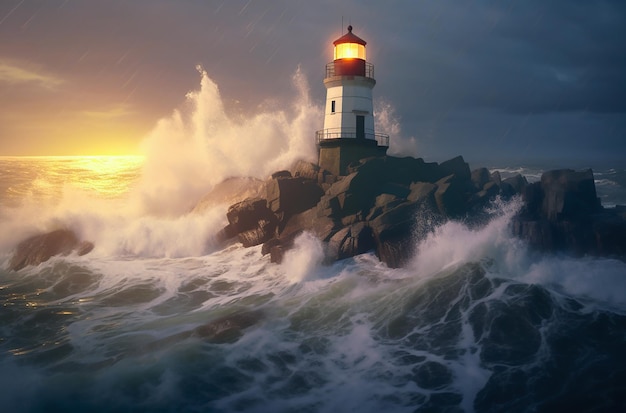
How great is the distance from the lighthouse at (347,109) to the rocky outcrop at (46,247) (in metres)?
10.9

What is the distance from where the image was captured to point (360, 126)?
1947cm

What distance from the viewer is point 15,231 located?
1866cm

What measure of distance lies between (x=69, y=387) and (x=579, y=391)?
28.7 ft

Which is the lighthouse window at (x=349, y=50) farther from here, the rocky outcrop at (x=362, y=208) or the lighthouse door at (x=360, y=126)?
the rocky outcrop at (x=362, y=208)

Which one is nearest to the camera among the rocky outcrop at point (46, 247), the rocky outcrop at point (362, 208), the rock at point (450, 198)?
the rocky outcrop at point (362, 208)

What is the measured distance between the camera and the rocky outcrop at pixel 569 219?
40.6 feet

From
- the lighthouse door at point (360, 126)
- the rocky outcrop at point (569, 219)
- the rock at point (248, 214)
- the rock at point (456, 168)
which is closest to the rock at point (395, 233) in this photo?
the rocky outcrop at point (569, 219)

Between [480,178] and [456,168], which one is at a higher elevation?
[456,168]

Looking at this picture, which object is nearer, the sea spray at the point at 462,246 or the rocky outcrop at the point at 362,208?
the sea spray at the point at 462,246

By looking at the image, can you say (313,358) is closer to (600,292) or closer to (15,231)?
(600,292)

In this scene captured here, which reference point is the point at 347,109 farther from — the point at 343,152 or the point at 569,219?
the point at 569,219

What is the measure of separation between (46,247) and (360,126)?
13959 mm

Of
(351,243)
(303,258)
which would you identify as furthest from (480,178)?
(303,258)

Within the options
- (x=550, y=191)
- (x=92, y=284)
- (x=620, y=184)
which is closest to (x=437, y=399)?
(x=550, y=191)
